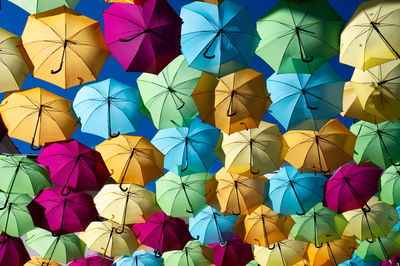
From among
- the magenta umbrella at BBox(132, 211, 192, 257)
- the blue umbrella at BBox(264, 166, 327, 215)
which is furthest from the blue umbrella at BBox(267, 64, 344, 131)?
the magenta umbrella at BBox(132, 211, 192, 257)

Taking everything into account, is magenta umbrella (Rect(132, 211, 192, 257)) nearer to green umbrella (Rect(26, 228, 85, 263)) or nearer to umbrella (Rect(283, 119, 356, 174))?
green umbrella (Rect(26, 228, 85, 263))

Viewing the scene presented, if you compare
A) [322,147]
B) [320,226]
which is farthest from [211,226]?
[322,147]

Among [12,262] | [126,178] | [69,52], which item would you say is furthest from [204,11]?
[12,262]

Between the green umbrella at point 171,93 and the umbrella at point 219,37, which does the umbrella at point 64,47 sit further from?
the umbrella at point 219,37

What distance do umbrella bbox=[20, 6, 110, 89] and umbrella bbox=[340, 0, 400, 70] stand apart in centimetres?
337

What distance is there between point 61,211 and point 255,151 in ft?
13.6

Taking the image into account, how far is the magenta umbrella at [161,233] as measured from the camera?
867 cm

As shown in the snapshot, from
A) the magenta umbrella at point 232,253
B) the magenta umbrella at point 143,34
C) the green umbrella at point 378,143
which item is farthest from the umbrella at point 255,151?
the magenta umbrella at point 232,253

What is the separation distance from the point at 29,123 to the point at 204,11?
11.4ft

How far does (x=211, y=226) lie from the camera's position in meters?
8.98

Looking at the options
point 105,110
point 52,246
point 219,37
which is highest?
point 219,37

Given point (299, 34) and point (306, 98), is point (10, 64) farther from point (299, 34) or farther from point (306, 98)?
point (306, 98)

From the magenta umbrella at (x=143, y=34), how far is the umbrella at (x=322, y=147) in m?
3.09

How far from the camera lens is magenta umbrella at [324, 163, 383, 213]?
7730 millimetres
